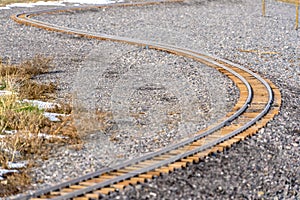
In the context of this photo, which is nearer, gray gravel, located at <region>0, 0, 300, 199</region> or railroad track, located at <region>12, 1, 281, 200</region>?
railroad track, located at <region>12, 1, 281, 200</region>

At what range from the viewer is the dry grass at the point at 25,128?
7.81 m

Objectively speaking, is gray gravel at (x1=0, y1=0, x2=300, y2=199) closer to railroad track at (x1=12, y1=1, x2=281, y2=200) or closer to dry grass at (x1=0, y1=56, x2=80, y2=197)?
railroad track at (x1=12, y1=1, x2=281, y2=200)

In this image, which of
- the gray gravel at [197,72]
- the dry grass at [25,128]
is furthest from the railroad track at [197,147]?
the dry grass at [25,128]

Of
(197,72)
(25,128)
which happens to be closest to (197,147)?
(25,128)

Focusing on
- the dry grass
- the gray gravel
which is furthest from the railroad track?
the dry grass

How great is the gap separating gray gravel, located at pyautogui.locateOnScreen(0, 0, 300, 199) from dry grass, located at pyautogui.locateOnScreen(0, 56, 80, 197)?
1.27 ft

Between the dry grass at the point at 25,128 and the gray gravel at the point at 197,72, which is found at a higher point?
the dry grass at the point at 25,128

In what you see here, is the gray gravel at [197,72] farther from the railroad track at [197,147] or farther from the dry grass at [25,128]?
the dry grass at [25,128]

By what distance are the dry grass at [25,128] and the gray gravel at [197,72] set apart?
39 centimetres

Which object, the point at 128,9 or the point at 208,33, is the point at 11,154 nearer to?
the point at 208,33

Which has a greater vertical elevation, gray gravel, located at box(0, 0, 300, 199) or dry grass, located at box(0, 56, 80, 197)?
dry grass, located at box(0, 56, 80, 197)

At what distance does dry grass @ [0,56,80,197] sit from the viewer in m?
7.81

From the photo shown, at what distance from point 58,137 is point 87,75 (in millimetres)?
5057

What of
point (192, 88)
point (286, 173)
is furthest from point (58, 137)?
point (192, 88)
